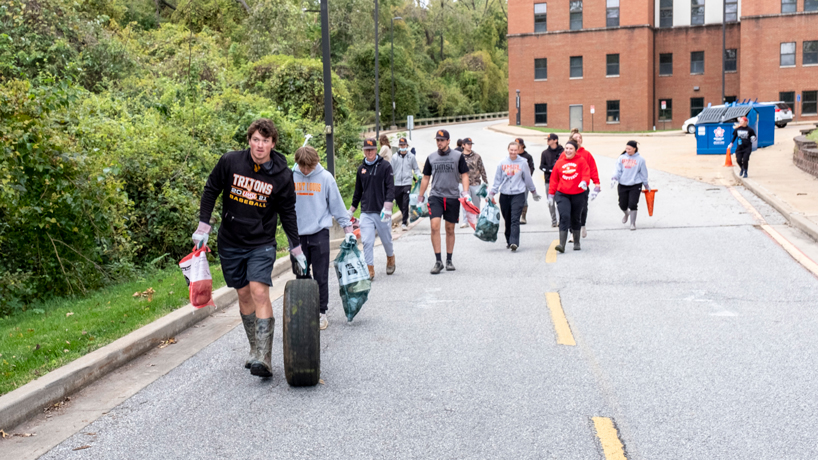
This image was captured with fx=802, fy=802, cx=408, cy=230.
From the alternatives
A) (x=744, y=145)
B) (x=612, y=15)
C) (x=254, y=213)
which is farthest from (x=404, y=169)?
(x=612, y=15)

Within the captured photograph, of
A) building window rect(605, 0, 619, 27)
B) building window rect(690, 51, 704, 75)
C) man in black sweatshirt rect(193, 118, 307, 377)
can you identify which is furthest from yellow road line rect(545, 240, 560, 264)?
building window rect(690, 51, 704, 75)

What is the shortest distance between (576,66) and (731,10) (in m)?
11.6

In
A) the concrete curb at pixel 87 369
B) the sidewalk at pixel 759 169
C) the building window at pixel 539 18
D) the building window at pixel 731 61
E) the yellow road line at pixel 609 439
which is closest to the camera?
the yellow road line at pixel 609 439

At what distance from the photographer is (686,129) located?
47.9 metres

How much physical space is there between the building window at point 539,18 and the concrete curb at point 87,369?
5360 centimetres

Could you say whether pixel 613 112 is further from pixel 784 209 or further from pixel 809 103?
pixel 784 209

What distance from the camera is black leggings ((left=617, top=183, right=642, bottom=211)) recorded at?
14445 millimetres

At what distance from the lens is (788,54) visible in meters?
54.1

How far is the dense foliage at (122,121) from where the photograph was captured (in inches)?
384

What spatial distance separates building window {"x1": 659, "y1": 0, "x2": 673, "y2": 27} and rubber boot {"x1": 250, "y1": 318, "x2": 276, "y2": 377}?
5840cm

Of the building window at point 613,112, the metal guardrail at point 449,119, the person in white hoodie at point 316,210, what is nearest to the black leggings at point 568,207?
the person in white hoodie at point 316,210

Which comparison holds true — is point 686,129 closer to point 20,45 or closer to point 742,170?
point 742,170

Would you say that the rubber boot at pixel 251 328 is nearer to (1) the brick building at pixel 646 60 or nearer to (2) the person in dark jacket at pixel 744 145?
(2) the person in dark jacket at pixel 744 145

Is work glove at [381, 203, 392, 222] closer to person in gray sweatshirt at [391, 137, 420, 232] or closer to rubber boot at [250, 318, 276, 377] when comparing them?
rubber boot at [250, 318, 276, 377]
